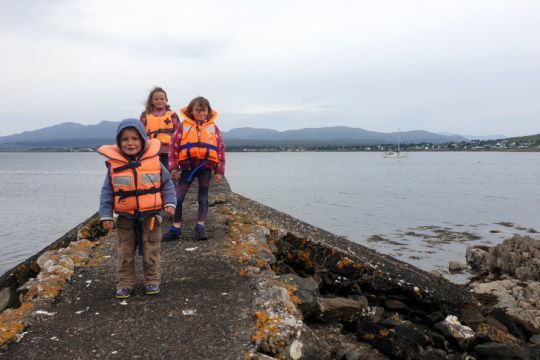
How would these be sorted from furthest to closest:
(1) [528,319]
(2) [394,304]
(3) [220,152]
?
(1) [528,319]
(3) [220,152]
(2) [394,304]

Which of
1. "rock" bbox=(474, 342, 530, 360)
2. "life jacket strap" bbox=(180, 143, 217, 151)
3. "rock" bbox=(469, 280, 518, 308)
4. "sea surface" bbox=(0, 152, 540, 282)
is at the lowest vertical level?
"sea surface" bbox=(0, 152, 540, 282)

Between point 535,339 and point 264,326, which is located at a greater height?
point 264,326

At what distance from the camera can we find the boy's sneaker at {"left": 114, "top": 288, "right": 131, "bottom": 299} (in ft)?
14.5

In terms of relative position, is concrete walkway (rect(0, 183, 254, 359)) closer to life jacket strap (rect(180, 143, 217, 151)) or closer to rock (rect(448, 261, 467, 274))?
life jacket strap (rect(180, 143, 217, 151))

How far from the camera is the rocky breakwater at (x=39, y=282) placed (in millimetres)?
3830

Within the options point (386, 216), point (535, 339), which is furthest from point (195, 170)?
point (386, 216)

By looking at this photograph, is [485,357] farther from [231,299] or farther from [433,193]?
[433,193]

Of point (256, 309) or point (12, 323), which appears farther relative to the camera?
point (256, 309)

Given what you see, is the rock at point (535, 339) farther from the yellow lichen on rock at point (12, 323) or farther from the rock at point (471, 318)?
the yellow lichen on rock at point (12, 323)

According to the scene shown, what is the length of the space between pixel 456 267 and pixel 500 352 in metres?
10.5

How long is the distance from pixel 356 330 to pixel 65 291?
124 inches

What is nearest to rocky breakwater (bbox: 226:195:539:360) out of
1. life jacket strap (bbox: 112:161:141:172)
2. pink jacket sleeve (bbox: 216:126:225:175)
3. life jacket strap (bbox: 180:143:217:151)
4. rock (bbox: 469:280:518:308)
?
pink jacket sleeve (bbox: 216:126:225:175)

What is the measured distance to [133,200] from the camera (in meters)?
4.49

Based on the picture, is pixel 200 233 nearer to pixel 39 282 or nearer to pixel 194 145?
pixel 194 145
